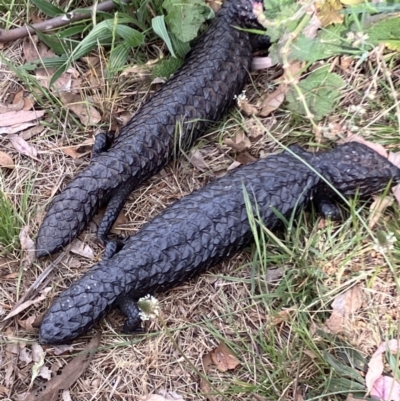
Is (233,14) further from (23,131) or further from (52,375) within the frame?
(52,375)

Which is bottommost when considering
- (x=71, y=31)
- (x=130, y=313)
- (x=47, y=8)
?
(x=130, y=313)

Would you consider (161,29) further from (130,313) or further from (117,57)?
(130,313)

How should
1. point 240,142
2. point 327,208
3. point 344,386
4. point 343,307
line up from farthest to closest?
1. point 240,142
2. point 327,208
3. point 343,307
4. point 344,386

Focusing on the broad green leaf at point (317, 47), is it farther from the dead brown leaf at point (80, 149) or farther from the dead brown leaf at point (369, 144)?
the dead brown leaf at point (80, 149)

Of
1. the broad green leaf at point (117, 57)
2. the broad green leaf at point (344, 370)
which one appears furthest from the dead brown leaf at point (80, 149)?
the broad green leaf at point (344, 370)

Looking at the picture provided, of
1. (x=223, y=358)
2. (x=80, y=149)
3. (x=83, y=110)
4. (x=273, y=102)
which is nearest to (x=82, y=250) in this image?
(x=80, y=149)

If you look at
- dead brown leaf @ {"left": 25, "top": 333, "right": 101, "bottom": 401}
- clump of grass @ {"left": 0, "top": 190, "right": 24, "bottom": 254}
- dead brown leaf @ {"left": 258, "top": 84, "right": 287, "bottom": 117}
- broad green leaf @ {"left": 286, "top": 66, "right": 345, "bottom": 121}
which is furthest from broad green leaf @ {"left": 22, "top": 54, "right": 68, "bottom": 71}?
dead brown leaf @ {"left": 25, "top": 333, "right": 101, "bottom": 401}

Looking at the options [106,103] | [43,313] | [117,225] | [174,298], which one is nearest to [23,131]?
[106,103]
